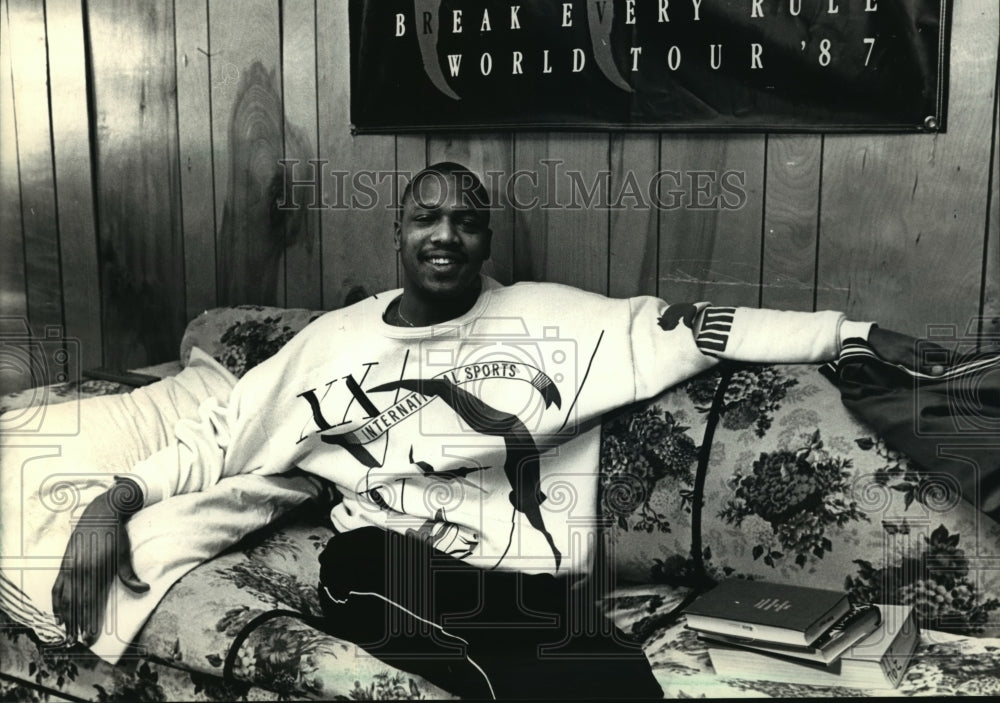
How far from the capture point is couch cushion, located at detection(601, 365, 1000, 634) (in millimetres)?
1362

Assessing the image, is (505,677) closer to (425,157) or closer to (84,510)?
(84,510)

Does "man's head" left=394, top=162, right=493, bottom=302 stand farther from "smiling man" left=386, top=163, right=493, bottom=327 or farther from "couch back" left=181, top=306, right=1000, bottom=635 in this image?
"couch back" left=181, top=306, right=1000, bottom=635

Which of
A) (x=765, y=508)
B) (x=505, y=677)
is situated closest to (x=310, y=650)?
(x=505, y=677)

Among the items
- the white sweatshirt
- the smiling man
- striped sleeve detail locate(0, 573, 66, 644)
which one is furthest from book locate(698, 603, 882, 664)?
striped sleeve detail locate(0, 573, 66, 644)

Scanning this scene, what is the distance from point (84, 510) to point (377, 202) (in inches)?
29.2

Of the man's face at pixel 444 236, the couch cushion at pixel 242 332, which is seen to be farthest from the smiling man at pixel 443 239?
the couch cushion at pixel 242 332

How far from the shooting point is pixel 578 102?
1583mm

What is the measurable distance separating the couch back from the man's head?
353 mm

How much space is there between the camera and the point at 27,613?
5.09 feet

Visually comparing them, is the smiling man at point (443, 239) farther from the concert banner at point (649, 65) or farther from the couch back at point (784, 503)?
the couch back at point (784, 503)

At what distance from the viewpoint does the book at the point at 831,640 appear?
127 centimetres

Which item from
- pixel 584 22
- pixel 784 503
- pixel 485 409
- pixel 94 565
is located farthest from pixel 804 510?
pixel 94 565

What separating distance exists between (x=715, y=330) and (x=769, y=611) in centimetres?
45

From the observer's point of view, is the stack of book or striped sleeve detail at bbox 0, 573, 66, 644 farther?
striped sleeve detail at bbox 0, 573, 66, 644
